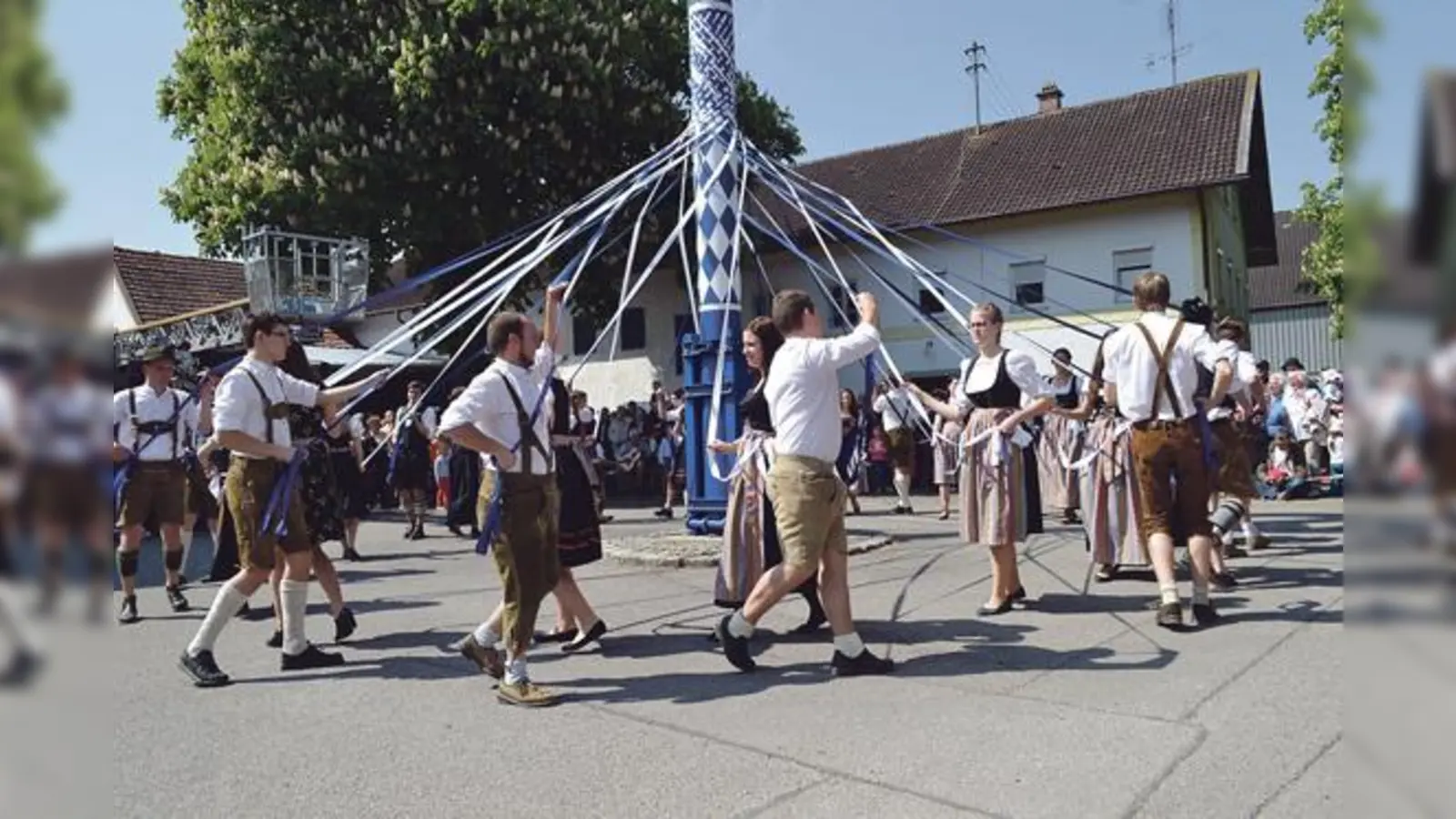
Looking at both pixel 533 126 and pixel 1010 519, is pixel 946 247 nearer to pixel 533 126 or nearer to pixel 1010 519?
pixel 533 126

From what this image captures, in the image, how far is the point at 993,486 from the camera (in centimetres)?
598

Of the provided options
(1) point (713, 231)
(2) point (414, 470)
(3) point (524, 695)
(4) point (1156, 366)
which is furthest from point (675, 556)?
(2) point (414, 470)

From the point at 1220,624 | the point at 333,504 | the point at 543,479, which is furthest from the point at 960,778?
the point at 333,504

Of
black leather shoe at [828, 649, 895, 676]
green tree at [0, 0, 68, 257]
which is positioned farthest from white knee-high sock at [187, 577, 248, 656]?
green tree at [0, 0, 68, 257]

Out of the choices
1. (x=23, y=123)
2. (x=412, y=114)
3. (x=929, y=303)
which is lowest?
(x=23, y=123)

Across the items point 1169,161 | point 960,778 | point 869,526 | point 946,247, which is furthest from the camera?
point 946,247

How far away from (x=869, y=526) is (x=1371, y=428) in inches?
413

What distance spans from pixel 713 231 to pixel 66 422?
870 cm

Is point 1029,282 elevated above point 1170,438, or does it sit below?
above

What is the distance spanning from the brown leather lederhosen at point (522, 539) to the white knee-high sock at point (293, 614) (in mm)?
1451

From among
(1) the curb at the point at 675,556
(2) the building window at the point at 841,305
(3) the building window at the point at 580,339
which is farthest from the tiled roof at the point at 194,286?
(1) the curb at the point at 675,556

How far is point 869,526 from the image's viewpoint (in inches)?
436

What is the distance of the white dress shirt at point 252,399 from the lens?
5.26m

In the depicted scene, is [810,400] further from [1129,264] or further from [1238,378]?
[1129,264]
